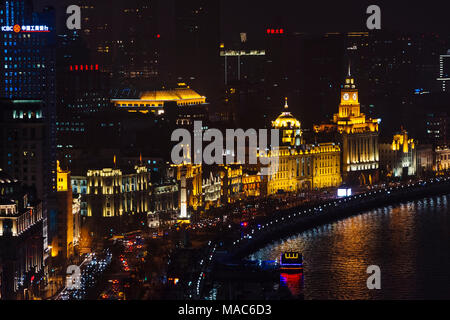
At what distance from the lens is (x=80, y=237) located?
4650 cm

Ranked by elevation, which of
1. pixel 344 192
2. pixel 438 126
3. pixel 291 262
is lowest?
pixel 291 262

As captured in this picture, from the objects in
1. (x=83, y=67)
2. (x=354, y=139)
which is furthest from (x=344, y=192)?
(x=83, y=67)

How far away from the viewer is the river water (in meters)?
36.2

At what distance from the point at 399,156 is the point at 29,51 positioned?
1658 inches

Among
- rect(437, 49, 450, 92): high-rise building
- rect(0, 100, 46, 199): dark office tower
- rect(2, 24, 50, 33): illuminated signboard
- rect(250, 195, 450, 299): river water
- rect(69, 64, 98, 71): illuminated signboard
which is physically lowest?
rect(250, 195, 450, 299): river water

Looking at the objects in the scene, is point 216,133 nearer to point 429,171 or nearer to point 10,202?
point 429,171

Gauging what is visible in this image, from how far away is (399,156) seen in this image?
8388 centimetres

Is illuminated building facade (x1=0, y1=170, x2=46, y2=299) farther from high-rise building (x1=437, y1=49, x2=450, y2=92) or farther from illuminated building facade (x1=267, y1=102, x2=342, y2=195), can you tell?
high-rise building (x1=437, y1=49, x2=450, y2=92)

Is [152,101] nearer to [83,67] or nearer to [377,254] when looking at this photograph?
[83,67]

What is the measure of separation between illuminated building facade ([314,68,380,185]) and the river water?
13512 mm

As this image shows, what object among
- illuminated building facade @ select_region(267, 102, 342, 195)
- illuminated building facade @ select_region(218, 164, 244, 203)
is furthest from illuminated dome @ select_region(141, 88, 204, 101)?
illuminated building facade @ select_region(218, 164, 244, 203)

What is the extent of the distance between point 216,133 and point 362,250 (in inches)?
1119
